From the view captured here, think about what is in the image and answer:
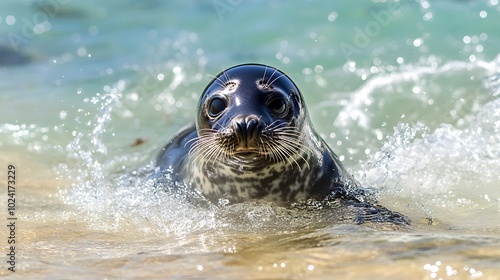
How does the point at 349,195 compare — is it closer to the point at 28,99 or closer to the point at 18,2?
the point at 28,99

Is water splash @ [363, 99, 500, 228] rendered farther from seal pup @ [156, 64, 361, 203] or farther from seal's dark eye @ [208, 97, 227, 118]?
seal's dark eye @ [208, 97, 227, 118]

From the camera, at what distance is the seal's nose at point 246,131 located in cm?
385

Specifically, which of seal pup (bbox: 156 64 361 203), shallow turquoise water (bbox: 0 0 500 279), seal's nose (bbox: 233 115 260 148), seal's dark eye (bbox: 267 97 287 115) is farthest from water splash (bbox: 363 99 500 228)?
seal's nose (bbox: 233 115 260 148)

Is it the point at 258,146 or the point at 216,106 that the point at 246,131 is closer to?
the point at 258,146

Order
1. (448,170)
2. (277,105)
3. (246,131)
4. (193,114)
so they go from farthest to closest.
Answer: (193,114), (448,170), (277,105), (246,131)

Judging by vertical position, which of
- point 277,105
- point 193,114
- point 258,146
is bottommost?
point 258,146

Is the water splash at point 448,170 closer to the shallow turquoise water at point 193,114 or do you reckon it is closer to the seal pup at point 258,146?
the shallow turquoise water at point 193,114

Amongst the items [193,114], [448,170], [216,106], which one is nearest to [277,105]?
[216,106]

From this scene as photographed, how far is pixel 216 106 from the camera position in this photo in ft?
13.9

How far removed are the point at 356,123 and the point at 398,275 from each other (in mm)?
4652

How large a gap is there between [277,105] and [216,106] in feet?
1.10

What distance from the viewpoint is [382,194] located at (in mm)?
4996

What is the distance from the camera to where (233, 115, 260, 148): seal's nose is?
385 centimetres

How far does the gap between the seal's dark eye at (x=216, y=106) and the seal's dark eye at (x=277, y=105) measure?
251 mm
